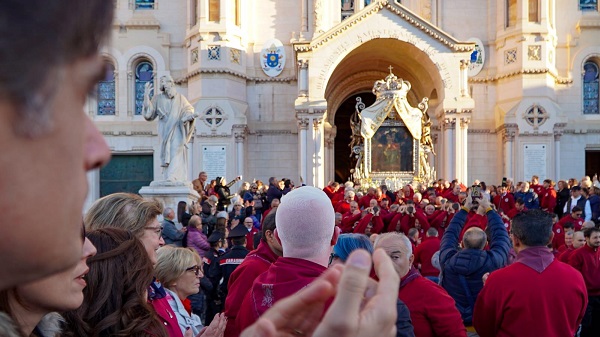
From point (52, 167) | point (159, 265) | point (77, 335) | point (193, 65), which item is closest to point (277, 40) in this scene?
point (193, 65)

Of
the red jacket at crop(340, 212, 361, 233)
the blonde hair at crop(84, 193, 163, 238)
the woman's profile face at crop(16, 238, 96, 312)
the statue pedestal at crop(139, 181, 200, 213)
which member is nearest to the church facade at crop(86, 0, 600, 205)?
the red jacket at crop(340, 212, 361, 233)

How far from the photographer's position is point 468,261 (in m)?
5.84

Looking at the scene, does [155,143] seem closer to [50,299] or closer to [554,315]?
[554,315]

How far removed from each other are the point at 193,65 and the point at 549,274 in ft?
74.7

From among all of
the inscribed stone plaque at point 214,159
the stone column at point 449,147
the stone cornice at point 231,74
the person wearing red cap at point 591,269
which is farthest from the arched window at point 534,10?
the person wearing red cap at point 591,269

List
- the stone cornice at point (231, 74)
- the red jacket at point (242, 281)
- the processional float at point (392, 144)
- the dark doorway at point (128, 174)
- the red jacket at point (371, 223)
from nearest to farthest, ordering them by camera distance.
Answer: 1. the red jacket at point (242, 281)
2. the red jacket at point (371, 223)
3. the processional float at point (392, 144)
4. the stone cornice at point (231, 74)
5. the dark doorway at point (128, 174)

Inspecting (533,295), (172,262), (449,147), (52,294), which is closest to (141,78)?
(449,147)

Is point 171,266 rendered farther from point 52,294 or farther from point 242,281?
point 52,294

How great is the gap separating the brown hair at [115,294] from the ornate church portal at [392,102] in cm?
1954

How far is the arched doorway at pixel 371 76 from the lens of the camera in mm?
24656

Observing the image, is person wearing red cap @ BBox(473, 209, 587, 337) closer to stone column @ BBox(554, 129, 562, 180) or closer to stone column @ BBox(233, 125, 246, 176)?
stone column @ BBox(233, 125, 246, 176)

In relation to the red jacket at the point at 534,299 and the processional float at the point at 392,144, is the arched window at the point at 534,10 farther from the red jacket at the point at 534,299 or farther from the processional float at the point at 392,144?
the red jacket at the point at 534,299

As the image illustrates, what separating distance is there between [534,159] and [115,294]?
24528mm

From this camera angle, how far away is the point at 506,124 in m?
25.5
